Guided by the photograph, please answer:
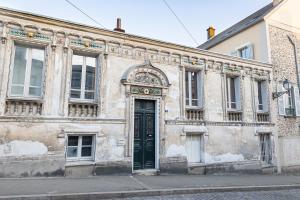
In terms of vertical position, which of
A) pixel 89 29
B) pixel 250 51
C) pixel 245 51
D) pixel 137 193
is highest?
pixel 245 51

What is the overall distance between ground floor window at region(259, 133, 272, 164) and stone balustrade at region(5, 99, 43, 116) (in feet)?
33.6

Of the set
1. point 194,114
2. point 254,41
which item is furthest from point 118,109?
point 254,41

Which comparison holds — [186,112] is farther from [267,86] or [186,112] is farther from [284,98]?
[284,98]

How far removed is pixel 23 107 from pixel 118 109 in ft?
10.1

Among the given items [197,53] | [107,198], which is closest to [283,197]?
[107,198]

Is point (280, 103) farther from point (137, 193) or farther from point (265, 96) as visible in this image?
point (137, 193)

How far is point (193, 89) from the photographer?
1066 cm

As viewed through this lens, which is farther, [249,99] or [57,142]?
A: [249,99]

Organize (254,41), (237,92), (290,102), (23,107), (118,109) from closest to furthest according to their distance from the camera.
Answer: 1. (23,107)
2. (118,109)
3. (237,92)
4. (290,102)
5. (254,41)

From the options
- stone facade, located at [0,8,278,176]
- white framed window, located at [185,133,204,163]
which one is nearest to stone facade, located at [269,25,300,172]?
stone facade, located at [0,8,278,176]

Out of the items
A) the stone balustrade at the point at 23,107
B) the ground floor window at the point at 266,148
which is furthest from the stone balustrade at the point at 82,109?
the ground floor window at the point at 266,148

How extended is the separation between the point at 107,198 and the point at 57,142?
115 inches

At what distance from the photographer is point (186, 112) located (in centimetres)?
1008

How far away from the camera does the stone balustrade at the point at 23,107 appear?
7.18m
